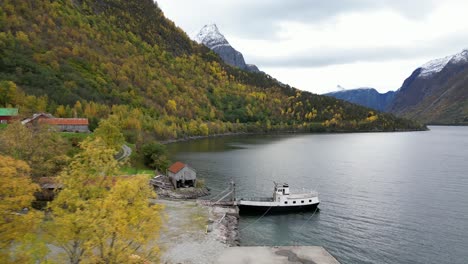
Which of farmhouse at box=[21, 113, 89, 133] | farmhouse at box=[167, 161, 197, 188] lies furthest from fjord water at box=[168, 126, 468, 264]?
farmhouse at box=[21, 113, 89, 133]

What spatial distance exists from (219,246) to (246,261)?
5.95 m

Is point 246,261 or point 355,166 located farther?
point 355,166

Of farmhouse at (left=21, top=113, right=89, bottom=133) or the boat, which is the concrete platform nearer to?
the boat

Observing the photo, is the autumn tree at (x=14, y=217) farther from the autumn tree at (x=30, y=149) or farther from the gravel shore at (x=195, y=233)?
the autumn tree at (x=30, y=149)

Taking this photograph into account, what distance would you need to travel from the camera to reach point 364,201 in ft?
256

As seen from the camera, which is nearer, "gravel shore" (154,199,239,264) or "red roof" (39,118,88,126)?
"gravel shore" (154,199,239,264)

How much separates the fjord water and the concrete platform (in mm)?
6782

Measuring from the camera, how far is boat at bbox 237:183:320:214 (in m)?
68.1

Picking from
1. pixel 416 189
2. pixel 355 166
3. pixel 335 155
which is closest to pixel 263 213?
pixel 416 189

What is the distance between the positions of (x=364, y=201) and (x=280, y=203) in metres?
22.1

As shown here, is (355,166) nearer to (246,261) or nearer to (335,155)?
(335,155)

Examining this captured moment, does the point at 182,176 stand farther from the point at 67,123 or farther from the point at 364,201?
the point at 67,123

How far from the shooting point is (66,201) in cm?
2331

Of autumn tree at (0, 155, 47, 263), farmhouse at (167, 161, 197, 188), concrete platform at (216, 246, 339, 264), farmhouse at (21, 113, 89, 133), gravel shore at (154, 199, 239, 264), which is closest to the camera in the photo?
autumn tree at (0, 155, 47, 263)
